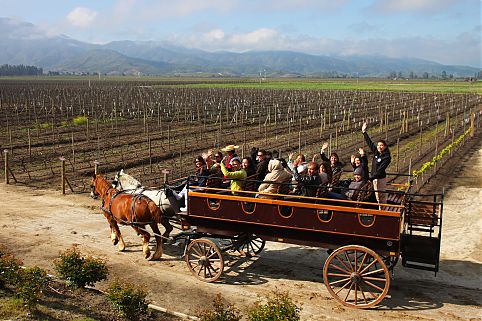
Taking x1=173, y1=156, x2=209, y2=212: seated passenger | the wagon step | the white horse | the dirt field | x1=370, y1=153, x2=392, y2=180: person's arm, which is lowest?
the dirt field

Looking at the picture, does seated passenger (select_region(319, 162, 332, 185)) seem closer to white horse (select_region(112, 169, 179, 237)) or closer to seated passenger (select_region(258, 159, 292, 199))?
seated passenger (select_region(258, 159, 292, 199))

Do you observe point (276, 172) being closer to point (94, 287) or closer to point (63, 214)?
point (94, 287)

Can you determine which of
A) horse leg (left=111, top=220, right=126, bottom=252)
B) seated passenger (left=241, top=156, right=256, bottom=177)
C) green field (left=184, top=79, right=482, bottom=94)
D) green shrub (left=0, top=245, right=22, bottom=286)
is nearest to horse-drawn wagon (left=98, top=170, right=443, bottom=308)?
seated passenger (left=241, top=156, right=256, bottom=177)

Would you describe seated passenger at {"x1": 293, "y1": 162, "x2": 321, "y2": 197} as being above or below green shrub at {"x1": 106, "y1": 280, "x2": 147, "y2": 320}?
above

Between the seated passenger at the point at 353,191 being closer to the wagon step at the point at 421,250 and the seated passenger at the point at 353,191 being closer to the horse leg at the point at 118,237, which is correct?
the wagon step at the point at 421,250

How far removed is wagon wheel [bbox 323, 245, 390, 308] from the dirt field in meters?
0.21

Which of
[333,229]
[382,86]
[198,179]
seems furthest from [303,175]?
[382,86]

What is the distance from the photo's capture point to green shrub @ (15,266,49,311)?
7.38 metres

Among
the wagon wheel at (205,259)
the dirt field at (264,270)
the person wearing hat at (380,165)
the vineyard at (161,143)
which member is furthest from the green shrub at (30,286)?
the vineyard at (161,143)

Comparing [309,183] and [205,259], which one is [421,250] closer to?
[309,183]

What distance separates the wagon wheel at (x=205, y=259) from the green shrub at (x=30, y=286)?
9.53 feet

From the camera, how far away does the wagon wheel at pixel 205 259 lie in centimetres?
947

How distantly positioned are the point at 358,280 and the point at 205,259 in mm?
3012

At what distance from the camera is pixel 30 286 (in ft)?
24.6
